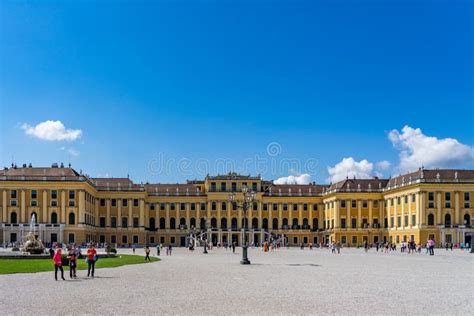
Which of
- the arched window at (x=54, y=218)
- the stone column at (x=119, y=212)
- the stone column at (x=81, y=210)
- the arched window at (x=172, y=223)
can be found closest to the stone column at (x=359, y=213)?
the arched window at (x=172, y=223)

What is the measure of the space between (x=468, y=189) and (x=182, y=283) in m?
69.5

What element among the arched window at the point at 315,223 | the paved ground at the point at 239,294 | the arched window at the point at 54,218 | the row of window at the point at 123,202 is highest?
the row of window at the point at 123,202

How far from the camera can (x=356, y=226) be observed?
334ft

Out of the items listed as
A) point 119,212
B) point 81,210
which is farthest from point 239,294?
point 119,212

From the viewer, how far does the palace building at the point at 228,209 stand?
8656cm

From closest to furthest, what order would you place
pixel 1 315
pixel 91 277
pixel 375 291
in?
pixel 1 315
pixel 375 291
pixel 91 277

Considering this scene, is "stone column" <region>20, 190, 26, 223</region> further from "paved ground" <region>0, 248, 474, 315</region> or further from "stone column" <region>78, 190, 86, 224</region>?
"paved ground" <region>0, 248, 474, 315</region>

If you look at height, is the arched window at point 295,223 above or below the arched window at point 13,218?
below

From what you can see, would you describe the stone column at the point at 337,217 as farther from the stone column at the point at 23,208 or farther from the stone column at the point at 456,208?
the stone column at the point at 23,208

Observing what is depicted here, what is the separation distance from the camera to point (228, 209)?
109625mm

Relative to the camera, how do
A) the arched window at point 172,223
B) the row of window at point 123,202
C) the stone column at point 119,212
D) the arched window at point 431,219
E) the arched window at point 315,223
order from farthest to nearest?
the arched window at point 315,223, the arched window at point 172,223, the row of window at point 123,202, the stone column at point 119,212, the arched window at point 431,219

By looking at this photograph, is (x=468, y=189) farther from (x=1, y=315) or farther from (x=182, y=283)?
(x=1, y=315)

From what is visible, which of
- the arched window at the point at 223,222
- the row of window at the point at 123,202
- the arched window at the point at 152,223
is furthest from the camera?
the arched window at the point at 223,222

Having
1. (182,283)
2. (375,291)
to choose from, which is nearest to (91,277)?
(182,283)
